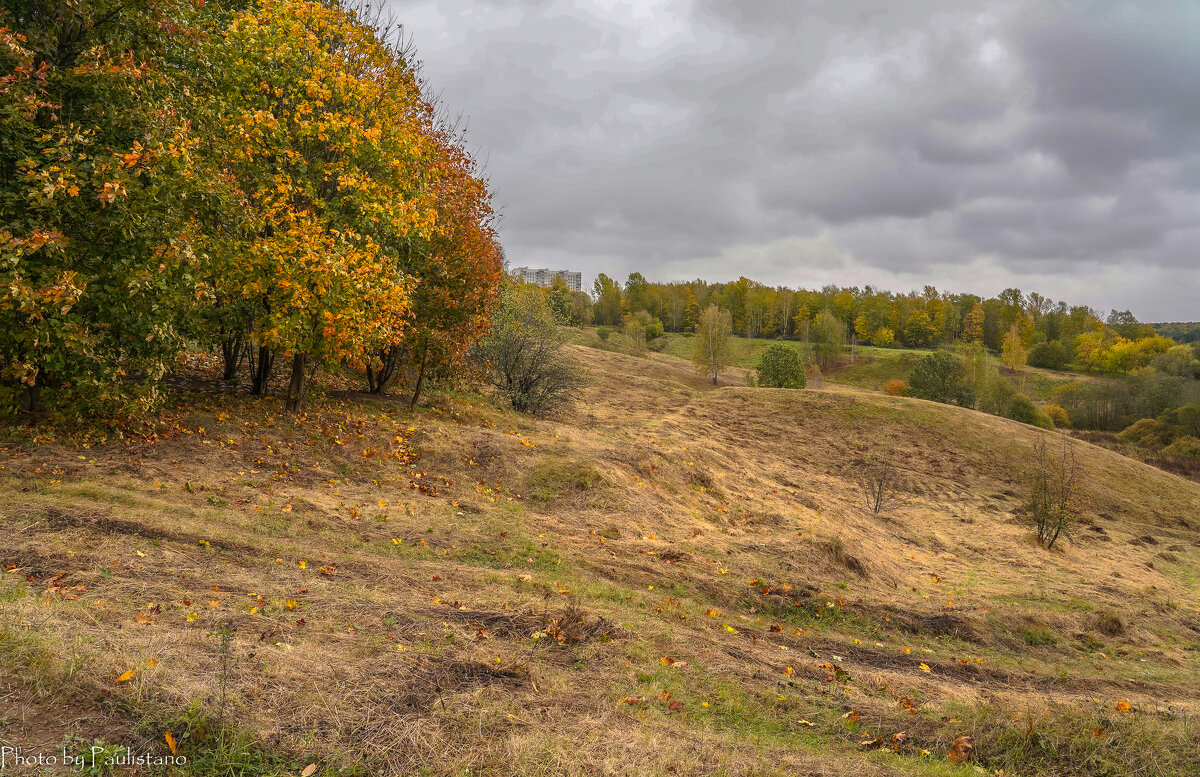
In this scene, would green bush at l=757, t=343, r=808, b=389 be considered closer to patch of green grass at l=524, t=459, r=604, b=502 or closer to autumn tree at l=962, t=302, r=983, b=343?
patch of green grass at l=524, t=459, r=604, b=502

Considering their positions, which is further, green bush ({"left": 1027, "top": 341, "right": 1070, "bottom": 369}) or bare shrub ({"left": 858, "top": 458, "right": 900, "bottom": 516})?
green bush ({"left": 1027, "top": 341, "right": 1070, "bottom": 369})

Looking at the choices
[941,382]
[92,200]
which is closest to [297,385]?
[92,200]

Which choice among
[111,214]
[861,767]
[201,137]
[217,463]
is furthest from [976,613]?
[201,137]

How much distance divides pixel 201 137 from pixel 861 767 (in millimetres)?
13212

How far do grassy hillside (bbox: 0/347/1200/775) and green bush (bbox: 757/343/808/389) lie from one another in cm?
2713

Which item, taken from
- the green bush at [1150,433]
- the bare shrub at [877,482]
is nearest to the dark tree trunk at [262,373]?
the bare shrub at [877,482]

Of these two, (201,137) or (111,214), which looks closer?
(111,214)

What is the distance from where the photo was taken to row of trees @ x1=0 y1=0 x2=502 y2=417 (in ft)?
28.0

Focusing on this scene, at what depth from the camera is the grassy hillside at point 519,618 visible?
13.3 ft

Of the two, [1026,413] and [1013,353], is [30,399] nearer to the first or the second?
[1026,413]

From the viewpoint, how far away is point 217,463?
399 inches

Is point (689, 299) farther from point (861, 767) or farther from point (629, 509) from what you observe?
point (861, 767)

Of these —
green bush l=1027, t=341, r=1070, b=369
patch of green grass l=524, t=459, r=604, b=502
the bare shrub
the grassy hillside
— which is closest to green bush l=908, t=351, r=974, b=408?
the bare shrub

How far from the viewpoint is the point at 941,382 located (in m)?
45.7
